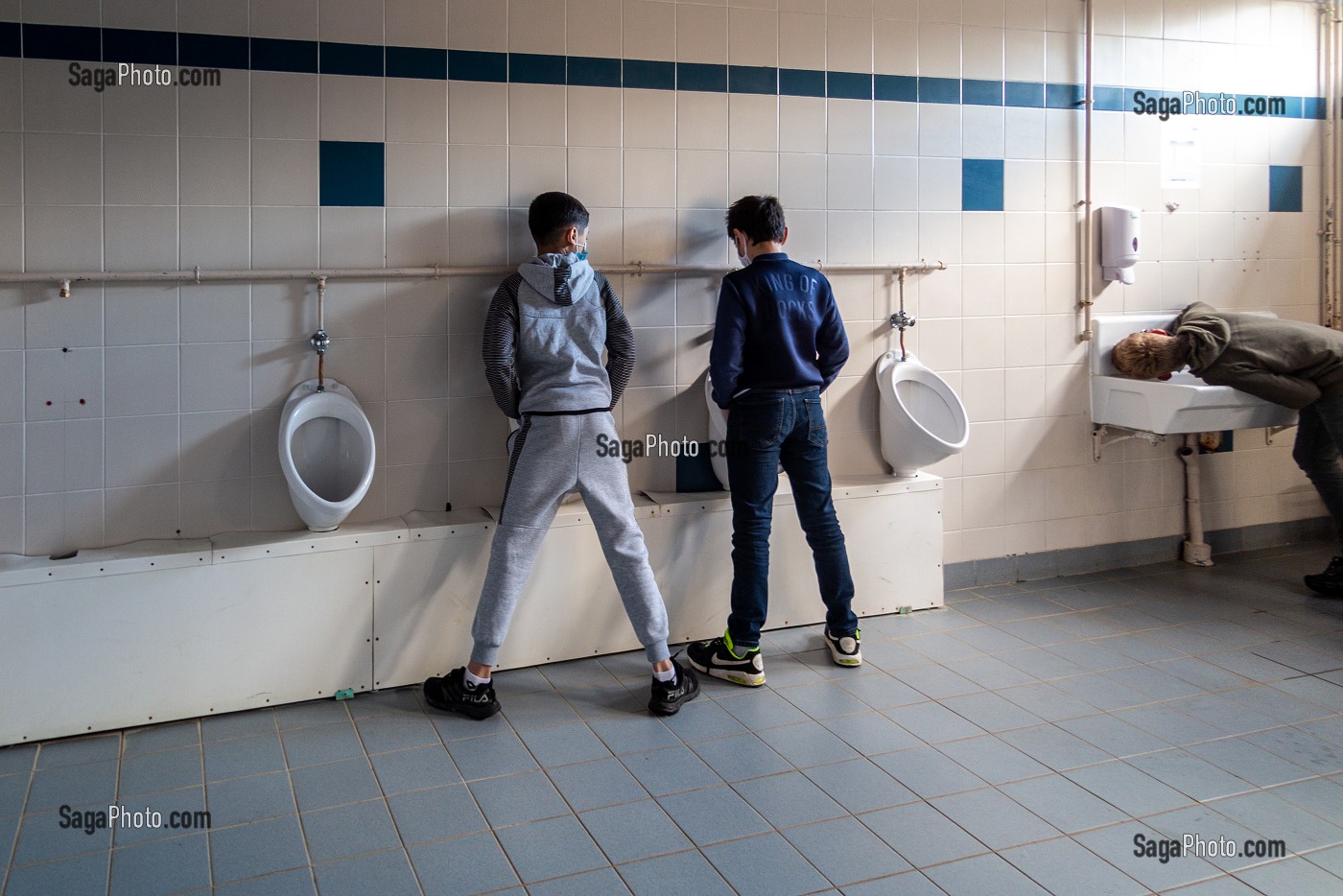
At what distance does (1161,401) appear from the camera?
404 cm

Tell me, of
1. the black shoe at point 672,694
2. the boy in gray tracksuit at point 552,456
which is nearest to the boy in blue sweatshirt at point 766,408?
the black shoe at point 672,694

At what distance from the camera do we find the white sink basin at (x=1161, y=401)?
399 centimetres

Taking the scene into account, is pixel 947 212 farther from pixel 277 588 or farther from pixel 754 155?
pixel 277 588

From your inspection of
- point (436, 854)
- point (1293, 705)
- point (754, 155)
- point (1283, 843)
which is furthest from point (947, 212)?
point (436, 854)

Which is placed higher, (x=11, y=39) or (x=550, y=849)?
(x=11, y=39)

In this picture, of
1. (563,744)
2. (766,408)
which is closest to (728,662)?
(563,744)

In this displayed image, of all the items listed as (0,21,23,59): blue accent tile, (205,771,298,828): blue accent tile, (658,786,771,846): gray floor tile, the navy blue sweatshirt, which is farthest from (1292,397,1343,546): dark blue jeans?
(0,21,23,59): blue accent tile

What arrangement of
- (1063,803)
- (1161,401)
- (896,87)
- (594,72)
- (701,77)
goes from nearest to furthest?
(1063,803)
(594,72)
(701,77)
(896,87)
(1161,401)

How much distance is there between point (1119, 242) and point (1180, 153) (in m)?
0.57

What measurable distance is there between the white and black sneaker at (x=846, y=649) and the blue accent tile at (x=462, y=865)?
139cm

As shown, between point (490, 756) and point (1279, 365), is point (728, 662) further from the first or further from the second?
point (1279, 365)

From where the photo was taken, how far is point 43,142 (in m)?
2.90

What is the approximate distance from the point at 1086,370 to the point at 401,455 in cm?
269

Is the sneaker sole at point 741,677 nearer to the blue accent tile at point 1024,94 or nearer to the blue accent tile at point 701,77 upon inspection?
the blue accent tile at point 701,77
